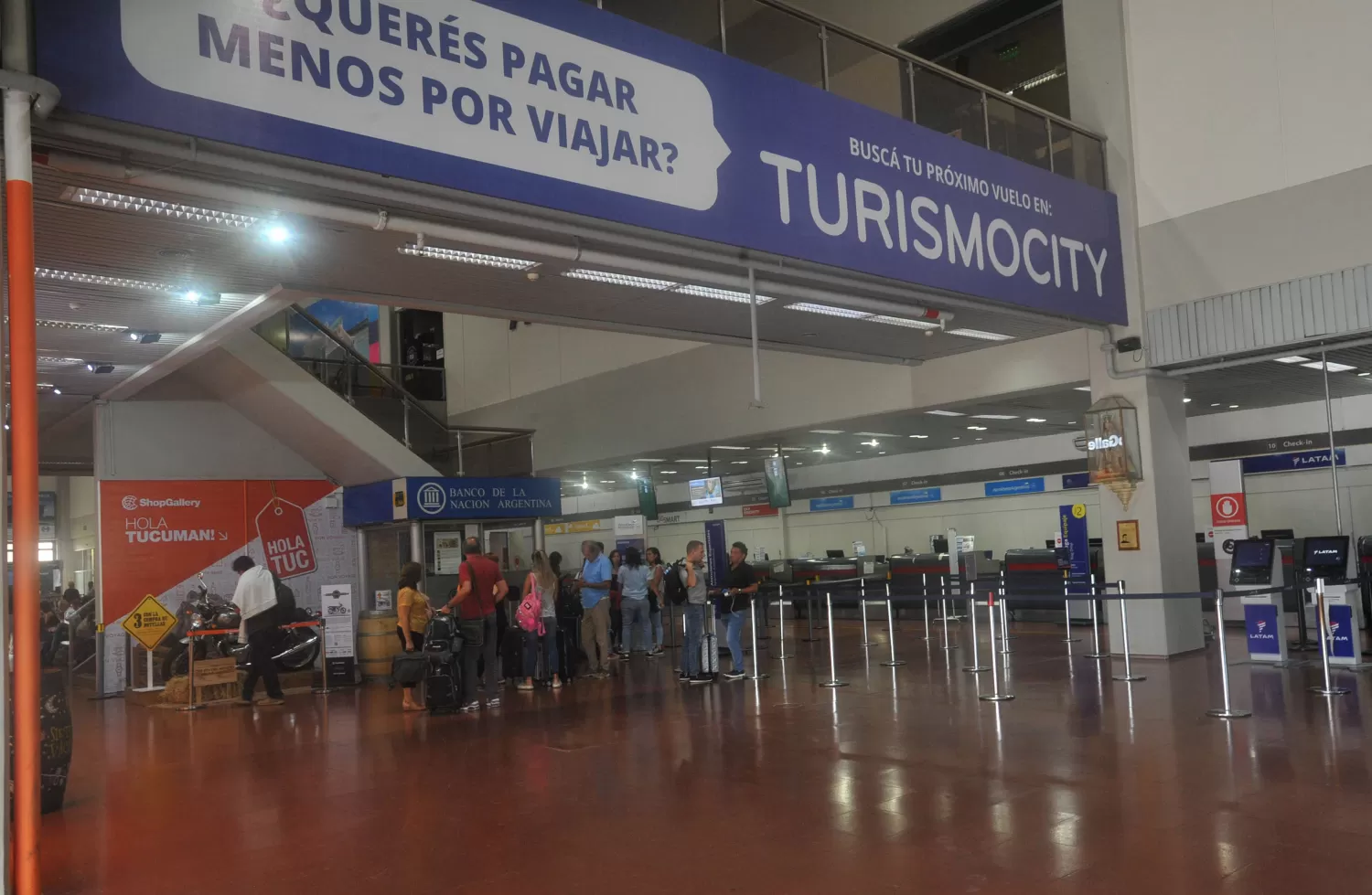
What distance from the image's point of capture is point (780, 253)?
298 inches

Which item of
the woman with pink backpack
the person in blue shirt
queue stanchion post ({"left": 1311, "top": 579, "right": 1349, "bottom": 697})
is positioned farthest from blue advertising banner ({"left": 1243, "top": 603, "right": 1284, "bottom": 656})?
the woman with pink backpack

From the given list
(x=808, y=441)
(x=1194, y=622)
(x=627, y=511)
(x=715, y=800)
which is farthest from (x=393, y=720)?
(x=627, y=511)

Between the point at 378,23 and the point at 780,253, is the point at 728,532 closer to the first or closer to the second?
the point at 780,253

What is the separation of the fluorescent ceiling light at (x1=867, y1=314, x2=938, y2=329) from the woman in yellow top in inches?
211

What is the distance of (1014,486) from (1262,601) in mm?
9342

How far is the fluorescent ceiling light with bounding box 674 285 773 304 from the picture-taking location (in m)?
8.60

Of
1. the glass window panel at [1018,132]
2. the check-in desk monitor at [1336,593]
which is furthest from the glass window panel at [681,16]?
the check-in desk monitor at [1336,593]

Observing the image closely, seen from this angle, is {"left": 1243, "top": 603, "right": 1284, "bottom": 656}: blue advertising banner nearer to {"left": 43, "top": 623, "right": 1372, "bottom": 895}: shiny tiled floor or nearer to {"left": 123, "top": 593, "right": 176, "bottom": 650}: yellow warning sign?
{"left": 43, "top": 623, "right": 1372, "bottom": 895}: shiny tiled floor

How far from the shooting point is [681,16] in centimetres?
859

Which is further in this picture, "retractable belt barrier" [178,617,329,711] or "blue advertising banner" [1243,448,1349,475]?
"blue advertising banner" [1243,448,1349,475]

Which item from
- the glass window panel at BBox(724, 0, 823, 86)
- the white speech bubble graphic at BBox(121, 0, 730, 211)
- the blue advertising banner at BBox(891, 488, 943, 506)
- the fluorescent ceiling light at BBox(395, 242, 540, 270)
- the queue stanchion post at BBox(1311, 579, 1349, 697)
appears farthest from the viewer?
the blue advertising banner at BBox(891, 488, 943, 506)

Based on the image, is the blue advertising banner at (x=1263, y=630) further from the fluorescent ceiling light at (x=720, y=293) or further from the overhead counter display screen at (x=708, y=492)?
the overhead counter display screen at (x=708, y=492)

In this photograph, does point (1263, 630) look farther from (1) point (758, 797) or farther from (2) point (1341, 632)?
(1) point (758, 797)

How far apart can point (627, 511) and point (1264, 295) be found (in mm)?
18225
